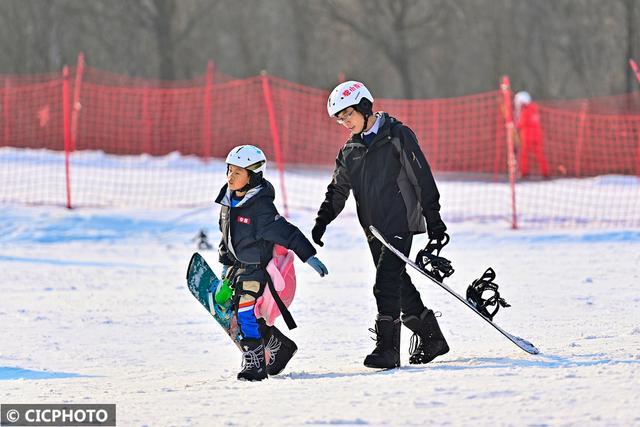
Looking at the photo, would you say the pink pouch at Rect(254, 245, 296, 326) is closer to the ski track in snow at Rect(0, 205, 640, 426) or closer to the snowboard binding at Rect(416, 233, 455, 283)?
the ski track in snow at Rect(0, 205, 640, 426)

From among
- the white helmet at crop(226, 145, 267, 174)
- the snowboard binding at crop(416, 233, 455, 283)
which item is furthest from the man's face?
the snowboard binding at crop(416, 233, 455, 283)

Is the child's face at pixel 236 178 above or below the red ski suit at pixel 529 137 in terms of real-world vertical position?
below

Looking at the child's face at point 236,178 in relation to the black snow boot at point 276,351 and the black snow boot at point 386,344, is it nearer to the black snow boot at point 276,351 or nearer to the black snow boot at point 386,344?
the black snow boot at point 276,351

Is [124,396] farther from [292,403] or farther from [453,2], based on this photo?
[453,2]

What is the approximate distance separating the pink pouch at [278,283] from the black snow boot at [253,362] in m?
0.18

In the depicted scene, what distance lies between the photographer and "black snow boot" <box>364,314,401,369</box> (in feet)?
23.2

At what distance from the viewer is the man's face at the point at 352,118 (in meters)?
7.14

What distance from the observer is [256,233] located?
7031mm

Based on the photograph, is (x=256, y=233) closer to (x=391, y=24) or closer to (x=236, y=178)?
(x=236, y=178)

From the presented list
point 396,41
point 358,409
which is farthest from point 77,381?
point 396,41

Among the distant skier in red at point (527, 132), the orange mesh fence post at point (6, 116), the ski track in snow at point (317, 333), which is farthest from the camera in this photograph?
the orange mesh fence post at point (6, 116)

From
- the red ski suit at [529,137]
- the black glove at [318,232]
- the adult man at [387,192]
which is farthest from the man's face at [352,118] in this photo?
the red ski suit at [529,137]

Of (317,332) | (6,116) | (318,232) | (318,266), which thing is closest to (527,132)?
(6,116)

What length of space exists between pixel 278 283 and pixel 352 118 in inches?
40.7
